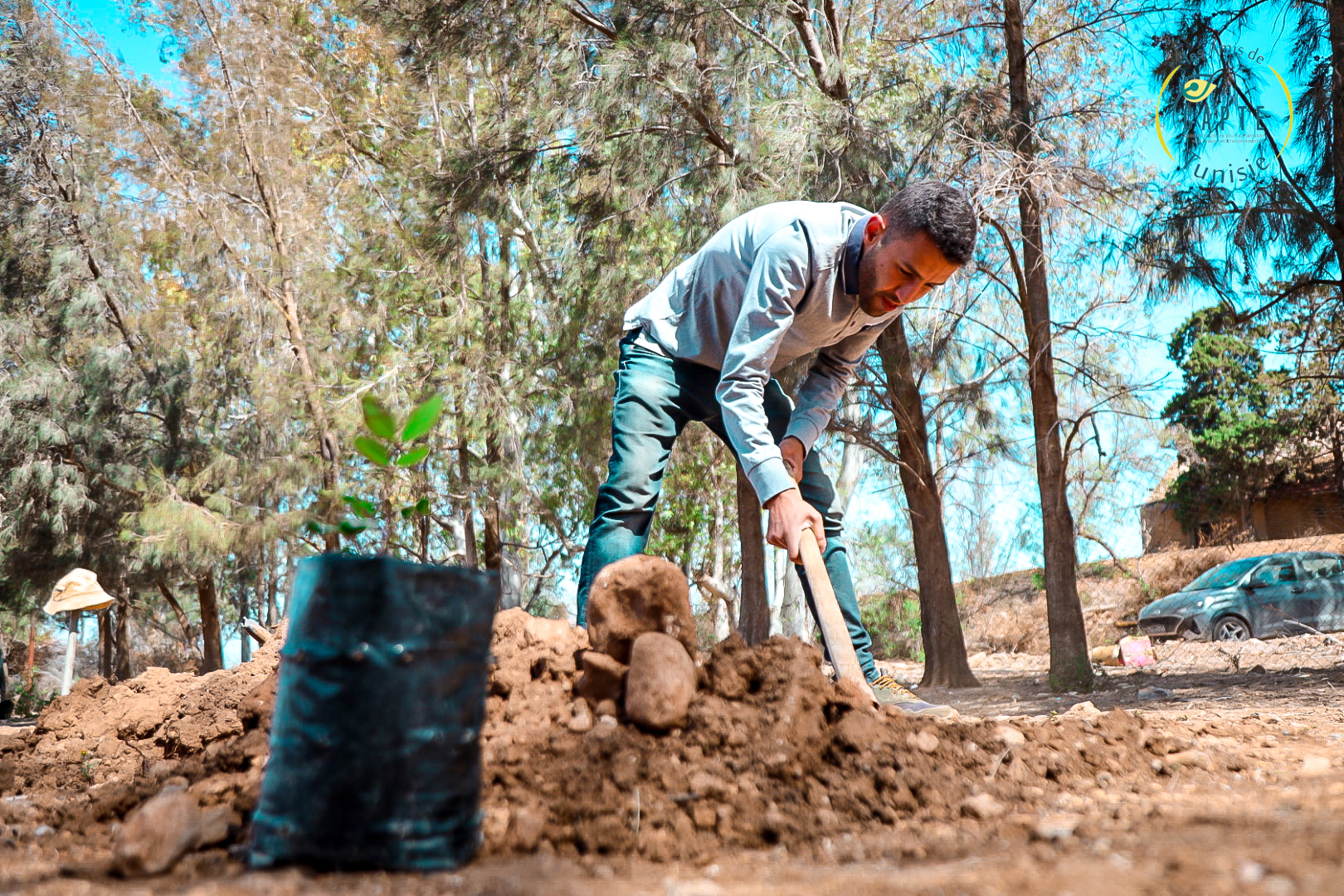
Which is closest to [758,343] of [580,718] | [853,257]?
[853,257]

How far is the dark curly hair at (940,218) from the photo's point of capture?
7.84 ft

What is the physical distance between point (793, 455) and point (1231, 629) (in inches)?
398

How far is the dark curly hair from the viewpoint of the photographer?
239cm

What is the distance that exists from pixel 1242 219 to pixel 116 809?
6816 mm

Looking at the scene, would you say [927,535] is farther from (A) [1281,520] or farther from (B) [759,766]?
(A) [1281,520]

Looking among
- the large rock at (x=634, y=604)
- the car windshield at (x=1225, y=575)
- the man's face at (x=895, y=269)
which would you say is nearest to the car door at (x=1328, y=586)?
the car windshield at (x=1225, y=575)

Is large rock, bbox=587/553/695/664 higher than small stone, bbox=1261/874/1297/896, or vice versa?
large rock, bbox=587/553/695/664

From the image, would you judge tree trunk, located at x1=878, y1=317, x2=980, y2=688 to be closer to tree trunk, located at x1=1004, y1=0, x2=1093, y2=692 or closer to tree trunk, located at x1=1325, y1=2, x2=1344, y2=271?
tree trunk, located at x1=1004, y1=0, x2=1093, y2=692

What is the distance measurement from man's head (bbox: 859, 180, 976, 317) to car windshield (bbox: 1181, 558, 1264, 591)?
10.3 m

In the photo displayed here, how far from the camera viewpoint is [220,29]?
38.5ft

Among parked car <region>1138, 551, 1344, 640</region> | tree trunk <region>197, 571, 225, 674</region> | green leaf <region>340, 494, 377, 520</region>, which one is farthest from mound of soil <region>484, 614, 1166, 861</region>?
tree trunk <region>197, 571, 225, 674</region>

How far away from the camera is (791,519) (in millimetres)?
→ 2385

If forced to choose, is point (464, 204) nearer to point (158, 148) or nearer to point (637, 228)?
point (637, 228)

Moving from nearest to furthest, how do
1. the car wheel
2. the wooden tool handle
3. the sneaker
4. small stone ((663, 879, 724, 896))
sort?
1. small stone ((663, 879, 724, 896))
2. the wooden tool handle
3. the sneaker
4. the car wheel
